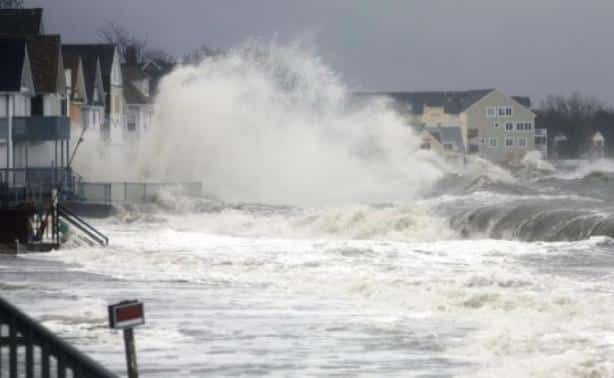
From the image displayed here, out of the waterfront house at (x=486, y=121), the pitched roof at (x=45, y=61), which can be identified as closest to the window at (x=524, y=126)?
the waterfront house at (x=486, y=121)

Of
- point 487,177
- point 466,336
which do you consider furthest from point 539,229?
point 487,177

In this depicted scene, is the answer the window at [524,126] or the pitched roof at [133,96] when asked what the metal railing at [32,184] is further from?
the window at [524,126]

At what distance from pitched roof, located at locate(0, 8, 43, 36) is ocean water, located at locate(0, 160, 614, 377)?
1812 cm

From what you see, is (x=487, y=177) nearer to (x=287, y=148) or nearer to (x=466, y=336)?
(x=287, y=148)

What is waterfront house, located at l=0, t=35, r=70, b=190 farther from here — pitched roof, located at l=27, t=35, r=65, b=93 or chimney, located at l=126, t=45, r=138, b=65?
chimney, located at l=126, t=45, r=138, b=65

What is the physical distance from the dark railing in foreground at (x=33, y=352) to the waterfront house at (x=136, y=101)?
7326 cm

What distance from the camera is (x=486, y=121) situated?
446ft

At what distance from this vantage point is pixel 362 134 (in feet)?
250

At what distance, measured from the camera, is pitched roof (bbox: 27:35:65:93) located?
52812 mm

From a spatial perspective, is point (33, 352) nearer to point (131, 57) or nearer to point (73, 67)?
point (73, 67)

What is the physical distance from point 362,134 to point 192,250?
4328cm

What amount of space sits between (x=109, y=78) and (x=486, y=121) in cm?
6944

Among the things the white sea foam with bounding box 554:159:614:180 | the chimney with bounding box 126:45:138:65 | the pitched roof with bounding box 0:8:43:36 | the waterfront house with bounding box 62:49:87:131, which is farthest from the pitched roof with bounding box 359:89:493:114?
the pitched roof with bounding box 0:8:43:36

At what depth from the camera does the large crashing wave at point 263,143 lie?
65688 mm
